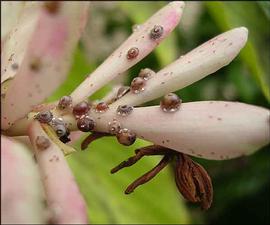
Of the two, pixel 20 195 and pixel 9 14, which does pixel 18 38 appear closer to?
pixel 9 14

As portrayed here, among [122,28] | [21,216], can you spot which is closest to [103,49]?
[122,28]

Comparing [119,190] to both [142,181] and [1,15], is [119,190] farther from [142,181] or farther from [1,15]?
[1,15]

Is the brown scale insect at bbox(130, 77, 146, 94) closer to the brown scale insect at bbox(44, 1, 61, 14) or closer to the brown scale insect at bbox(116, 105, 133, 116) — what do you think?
the brown scale insect at bbox(116, 105, 133, 116)

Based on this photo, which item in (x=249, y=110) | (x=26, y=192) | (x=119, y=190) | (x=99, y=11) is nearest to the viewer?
(x=26, y=192)

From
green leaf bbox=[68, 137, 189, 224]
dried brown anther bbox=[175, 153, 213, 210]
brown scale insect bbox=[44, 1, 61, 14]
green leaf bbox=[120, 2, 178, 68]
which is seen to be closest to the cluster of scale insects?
dried brown anther bbox=[175, 153, 213, 210]

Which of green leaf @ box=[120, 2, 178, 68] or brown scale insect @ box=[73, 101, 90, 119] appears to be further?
green leaf @ box=[120, 2, 178, 68]

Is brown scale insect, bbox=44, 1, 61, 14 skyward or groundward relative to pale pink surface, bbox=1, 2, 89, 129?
skyward
